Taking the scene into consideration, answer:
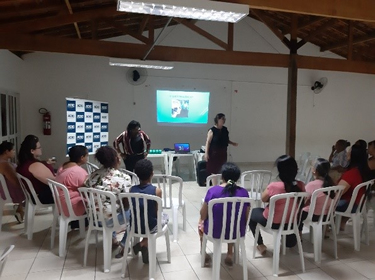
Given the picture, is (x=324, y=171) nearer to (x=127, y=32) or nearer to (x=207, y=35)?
(x=207, y=35)

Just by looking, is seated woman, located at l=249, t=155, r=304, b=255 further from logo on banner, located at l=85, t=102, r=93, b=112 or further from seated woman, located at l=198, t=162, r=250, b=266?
logo on banner, located at l=85, t=102, r=93, b=112

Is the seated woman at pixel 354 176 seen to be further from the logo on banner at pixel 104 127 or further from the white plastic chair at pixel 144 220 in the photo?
the logo on banner at pixel 104 127

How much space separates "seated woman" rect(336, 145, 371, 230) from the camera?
2949 mm

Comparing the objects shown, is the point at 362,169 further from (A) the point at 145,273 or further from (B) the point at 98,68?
(B) the point at 98,68

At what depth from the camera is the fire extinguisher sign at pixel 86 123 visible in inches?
213

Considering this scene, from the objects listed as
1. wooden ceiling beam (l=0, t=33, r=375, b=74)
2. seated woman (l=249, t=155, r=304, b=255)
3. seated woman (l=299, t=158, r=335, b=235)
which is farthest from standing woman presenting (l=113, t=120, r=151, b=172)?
seated woman (l=299, t=158, r=335, b=235)

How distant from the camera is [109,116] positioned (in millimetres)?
6867

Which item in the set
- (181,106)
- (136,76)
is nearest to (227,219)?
(181,106)

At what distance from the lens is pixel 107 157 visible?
2.64 m

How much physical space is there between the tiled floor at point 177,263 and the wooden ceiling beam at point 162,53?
2729 millimetres

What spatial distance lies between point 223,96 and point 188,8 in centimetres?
514

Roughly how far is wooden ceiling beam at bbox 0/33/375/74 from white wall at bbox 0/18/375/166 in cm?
126

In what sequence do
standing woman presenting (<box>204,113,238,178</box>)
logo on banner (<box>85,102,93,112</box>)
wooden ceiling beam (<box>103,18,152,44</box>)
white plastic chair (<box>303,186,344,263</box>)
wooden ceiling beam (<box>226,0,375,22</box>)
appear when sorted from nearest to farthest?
white plastic chair (<box>303,186,344,263</box>) < wooden ceiling beam (<box>226,0,375,22</box>) < standing woman presenting (<box>204,113,238,178</box>) < wooden ceiling beam (<box>103,18,152,44</box>) < logo on banner (<box>85,102,93,112</box>)

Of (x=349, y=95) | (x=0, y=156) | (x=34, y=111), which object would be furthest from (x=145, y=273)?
(x=349, y=95)
